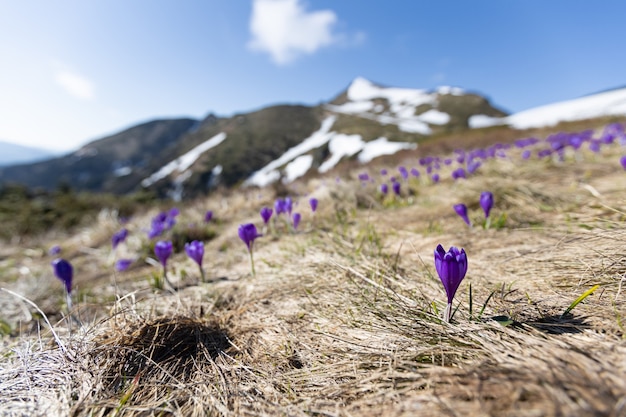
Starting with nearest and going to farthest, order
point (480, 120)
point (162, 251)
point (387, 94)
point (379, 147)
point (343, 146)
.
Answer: point (162, 251), point (379, 147), point (343, 146), point (480, 120), point (387, 94)

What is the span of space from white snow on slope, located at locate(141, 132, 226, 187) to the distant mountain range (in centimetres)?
37

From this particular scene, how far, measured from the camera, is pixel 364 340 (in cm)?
123

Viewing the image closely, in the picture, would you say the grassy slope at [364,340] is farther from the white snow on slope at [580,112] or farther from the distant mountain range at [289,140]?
the white snow on slope at [580,112]

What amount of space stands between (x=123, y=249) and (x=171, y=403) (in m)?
3.86

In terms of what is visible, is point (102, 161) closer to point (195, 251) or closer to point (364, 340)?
point (195, 251)

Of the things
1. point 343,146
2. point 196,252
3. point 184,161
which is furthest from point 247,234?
point 184,161

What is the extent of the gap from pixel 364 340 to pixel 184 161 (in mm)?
64746

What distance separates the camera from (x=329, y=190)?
458cm

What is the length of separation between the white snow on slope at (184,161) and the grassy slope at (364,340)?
57.7 m

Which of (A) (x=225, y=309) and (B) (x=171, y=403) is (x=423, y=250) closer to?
(A) (x=225, y=309)

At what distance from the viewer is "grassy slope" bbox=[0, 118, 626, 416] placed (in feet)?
2.69

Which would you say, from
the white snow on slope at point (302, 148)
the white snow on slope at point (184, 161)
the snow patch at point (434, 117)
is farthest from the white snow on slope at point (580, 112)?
the white snow on slope at point (184, 161)

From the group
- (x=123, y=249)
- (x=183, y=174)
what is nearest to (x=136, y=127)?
(x=183, y=174)

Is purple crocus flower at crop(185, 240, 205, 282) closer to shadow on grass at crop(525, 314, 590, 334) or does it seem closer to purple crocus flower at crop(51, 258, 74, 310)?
purple crocus flower at crop(51, 258, 74, 310)
